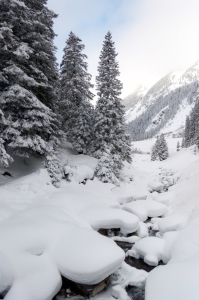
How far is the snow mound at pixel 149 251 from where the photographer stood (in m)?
6.43

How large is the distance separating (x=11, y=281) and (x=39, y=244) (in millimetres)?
1119

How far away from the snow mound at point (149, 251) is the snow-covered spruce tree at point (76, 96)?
38.3 ft

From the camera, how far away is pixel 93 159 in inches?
648

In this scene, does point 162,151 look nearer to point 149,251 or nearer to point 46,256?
point 149,251

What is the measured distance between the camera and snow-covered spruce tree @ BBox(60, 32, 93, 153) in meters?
17.1

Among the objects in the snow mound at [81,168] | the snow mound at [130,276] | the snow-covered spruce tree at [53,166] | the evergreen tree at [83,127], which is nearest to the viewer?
the snow mound at [130,276]

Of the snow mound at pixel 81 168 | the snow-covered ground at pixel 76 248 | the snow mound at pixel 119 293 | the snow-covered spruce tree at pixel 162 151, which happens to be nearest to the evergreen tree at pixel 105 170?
the snow mound at pixel 81 168

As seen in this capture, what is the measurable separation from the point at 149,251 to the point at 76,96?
52.6 ft

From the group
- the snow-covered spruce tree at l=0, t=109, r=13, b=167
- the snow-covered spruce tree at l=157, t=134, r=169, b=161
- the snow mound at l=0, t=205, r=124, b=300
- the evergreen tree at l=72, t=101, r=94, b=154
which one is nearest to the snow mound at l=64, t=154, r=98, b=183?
the evergreen tree at l=72, t=101, r=94, b=154

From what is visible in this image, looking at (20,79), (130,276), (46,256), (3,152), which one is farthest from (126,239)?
(20,79)

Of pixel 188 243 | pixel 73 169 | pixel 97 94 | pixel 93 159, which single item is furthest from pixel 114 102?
pixel 188 243

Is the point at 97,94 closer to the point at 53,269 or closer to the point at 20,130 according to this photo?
the point at 20,130

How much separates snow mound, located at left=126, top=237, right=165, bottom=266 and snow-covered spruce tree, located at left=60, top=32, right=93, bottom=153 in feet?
38.3

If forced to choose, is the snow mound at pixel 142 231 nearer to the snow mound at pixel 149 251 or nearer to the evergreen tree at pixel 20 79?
the snow mound at pixel 149 251
